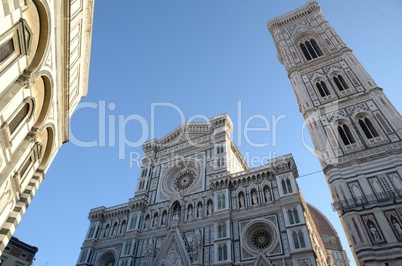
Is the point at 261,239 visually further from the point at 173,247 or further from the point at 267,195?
the point at 173,247

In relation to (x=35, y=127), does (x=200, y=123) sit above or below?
above

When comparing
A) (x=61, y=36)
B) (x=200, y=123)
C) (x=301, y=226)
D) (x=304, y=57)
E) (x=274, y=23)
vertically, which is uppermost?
(x=274, y=23)

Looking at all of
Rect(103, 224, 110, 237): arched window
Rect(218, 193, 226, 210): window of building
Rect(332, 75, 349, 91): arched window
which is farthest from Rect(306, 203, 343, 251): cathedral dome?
Rect(103, 224, 110, 237): arched window

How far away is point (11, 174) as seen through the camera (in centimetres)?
1111

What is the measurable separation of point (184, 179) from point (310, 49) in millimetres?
20991

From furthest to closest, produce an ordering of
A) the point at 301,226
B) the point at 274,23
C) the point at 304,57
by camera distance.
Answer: the point at 274,23
the point at 304,57
the point at 301,226

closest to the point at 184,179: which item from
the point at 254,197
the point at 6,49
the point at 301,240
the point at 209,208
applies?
the point at 209,208

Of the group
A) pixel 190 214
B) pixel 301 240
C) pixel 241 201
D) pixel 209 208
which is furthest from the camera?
pixel 190 214

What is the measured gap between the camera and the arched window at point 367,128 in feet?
65.5

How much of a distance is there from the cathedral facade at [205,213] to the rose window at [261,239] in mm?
74

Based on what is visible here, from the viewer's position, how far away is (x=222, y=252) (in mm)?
19703

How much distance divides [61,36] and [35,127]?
4.61 meters

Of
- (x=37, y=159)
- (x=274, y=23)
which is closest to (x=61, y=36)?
(x=37, y=159)

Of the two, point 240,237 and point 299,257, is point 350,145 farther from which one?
point 240,237
